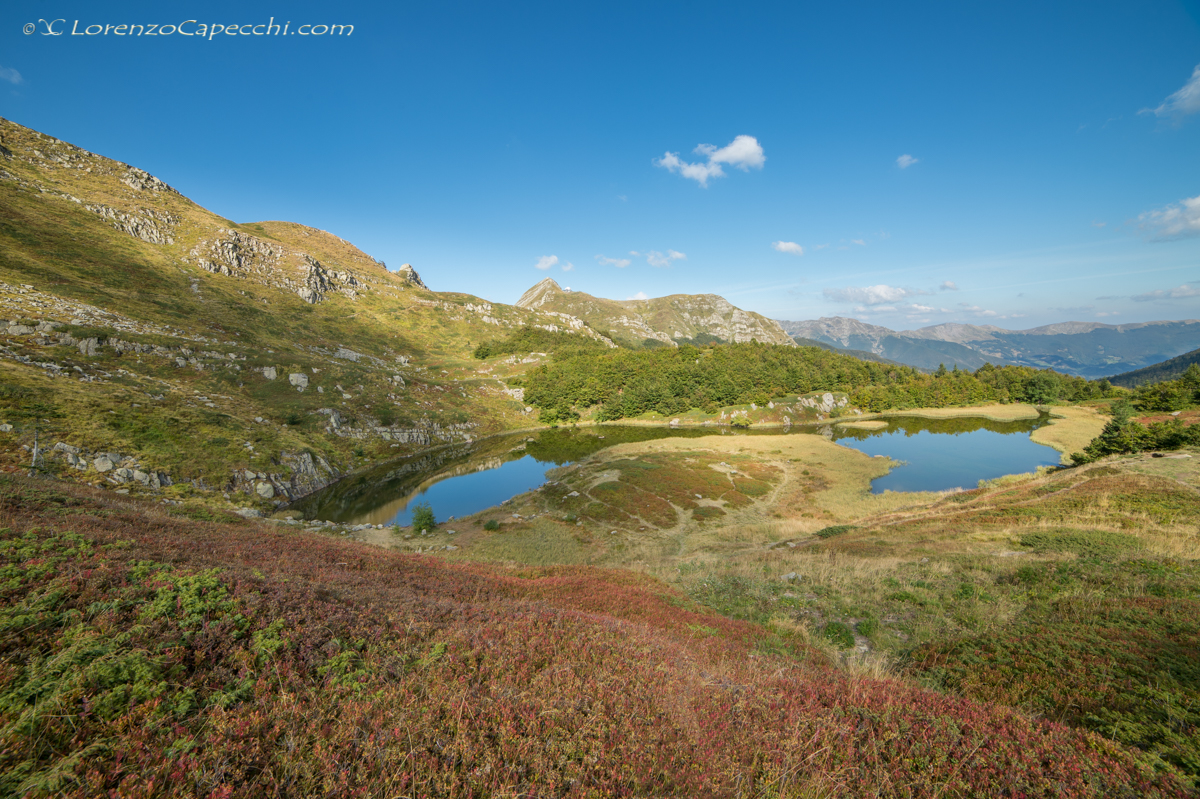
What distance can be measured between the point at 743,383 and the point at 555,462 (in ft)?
210

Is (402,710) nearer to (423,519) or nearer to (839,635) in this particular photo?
(839,635)

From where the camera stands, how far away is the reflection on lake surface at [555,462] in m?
42.1

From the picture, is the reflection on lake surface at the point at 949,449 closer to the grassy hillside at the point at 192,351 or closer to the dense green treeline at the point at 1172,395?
the dense green treeline at the point at 1172,395

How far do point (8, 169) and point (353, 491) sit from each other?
124 meters

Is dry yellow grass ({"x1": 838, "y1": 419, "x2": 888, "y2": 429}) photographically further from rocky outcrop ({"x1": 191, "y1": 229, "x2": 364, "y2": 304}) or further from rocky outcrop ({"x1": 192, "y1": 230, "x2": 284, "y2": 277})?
rocky outcrop ({"x1": 192, "y1": 230, "x2": 284, "y2": 277})

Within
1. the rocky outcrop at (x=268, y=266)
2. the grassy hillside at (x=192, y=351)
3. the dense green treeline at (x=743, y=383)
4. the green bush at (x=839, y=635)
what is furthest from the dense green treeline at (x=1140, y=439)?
the rocky outcrop at (x=268, y=266)

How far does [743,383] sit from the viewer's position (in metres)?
105

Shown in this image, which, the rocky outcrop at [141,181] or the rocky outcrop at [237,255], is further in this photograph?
the rocky outcrop at [141,181]

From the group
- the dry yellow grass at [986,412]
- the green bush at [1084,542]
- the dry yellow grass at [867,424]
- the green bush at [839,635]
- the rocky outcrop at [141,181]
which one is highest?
the rocky outcrop at [141,181]

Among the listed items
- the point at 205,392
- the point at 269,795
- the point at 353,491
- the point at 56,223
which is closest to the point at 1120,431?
the point at 269,795

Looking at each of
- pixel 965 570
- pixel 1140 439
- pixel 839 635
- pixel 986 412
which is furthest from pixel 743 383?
pixel 839 635

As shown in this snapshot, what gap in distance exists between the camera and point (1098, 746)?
509 cm

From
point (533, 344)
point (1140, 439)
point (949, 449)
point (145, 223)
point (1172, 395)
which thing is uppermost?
point (145, 223)

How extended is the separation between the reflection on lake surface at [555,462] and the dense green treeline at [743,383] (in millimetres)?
13308
